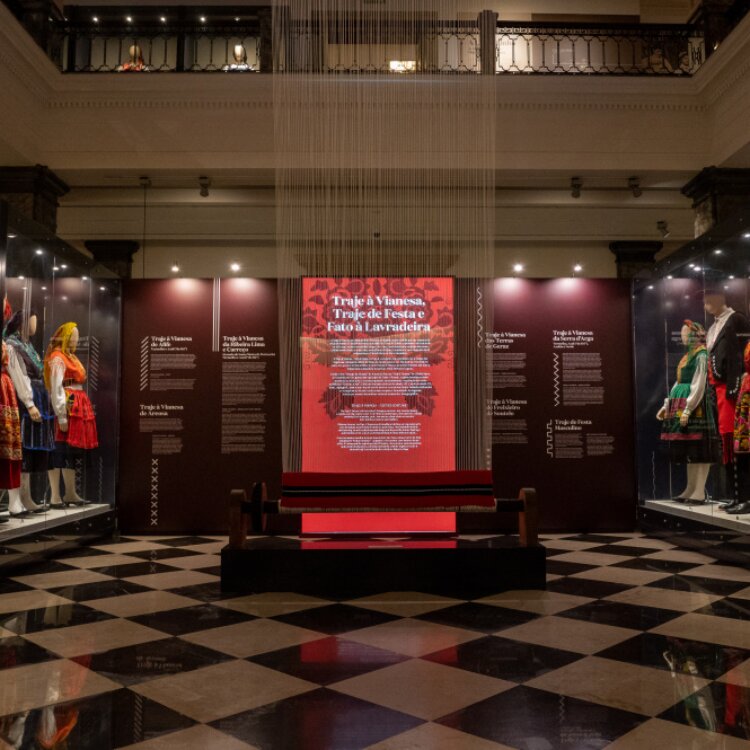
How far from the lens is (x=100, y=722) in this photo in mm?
2242

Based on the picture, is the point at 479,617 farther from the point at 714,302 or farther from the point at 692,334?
the point at 692,334

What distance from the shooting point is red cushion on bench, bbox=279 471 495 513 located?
4.59m

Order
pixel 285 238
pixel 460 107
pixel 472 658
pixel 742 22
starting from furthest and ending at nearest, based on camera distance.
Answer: pixel 742 22, pixel 460 107, pixel 285 238, pixel 472 658

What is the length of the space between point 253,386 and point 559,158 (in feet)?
12.0

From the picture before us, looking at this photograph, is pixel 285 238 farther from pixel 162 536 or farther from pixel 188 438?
pixel 162 536

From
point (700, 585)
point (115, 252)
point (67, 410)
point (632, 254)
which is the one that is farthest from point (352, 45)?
point (632, 254)

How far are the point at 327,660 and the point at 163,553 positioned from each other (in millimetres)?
3263

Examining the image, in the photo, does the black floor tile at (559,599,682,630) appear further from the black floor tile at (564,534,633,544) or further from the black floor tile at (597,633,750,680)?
the black floor tile at (564,534,633,544)

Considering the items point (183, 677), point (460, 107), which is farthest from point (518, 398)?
point (183, 677)

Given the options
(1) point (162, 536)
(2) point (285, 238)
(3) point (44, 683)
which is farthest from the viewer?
(1) point (162, 536)

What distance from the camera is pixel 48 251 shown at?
5.36 m

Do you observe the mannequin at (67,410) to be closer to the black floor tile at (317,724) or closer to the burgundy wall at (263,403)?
the burgundy wall at (263,403)

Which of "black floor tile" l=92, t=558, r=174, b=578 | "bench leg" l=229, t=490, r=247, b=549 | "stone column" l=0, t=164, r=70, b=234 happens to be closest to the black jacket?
"bench leg" l=229, t=490, r=247, b=549

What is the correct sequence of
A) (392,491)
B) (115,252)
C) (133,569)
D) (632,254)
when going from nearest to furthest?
(392,491) → (133,569) → (115,252) → (632,254)
